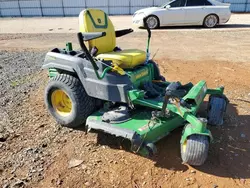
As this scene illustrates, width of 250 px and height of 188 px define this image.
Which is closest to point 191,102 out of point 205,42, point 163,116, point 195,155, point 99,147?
point 163,116

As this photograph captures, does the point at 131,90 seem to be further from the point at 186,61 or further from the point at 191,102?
the point at 186,61

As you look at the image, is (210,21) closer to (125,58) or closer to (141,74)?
(141,74)

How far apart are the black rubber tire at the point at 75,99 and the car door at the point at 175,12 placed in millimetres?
9444

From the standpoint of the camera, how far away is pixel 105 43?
4.58 meters

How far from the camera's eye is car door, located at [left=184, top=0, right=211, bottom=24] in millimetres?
12727

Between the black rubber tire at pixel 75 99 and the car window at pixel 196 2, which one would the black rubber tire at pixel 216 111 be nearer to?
the black rubber tire at pixel 75 99

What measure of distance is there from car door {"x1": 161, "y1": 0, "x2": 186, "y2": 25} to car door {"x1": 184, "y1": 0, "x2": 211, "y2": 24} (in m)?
0.19

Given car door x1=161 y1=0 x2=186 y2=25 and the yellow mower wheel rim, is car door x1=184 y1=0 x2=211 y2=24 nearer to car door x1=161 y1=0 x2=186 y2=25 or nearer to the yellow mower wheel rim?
car door x1=161 y1=0 x2=186 y2=25

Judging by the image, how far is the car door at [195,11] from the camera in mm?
12727

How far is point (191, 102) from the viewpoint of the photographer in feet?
12.2

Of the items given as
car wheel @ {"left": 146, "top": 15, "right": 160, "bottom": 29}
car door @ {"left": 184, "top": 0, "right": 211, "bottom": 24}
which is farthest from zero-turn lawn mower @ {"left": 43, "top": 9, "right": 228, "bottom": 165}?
car door @ {"left": 184, "top": 0, "right": 211, "bottom": 24}

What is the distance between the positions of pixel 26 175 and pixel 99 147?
0.97 meters

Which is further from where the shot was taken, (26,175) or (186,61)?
(186,61)

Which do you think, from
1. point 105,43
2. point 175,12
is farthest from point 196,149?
point 175,12
